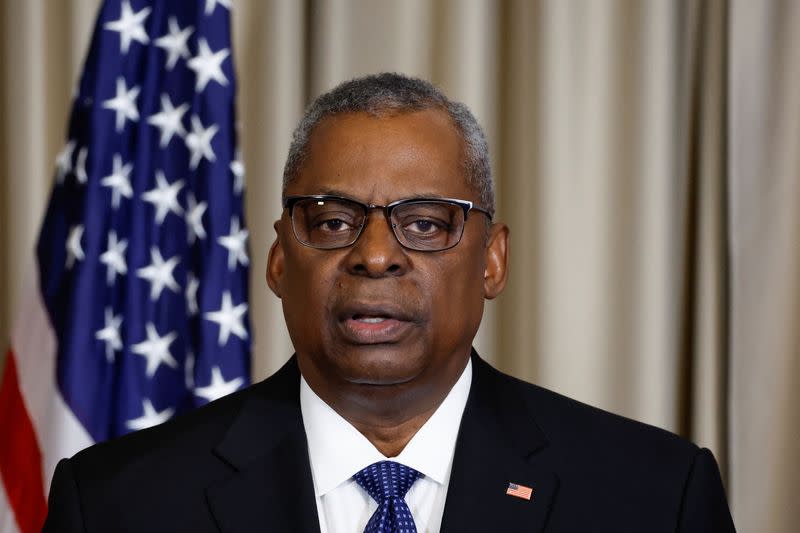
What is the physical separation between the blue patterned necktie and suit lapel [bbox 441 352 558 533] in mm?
77

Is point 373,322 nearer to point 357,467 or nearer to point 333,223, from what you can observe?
point 333,223

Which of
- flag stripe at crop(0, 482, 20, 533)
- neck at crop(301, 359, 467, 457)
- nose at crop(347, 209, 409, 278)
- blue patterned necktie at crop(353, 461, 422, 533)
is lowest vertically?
flag stripe at crop(0, 482, 20, 533)

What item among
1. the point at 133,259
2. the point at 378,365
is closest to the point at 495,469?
the point at 378,365

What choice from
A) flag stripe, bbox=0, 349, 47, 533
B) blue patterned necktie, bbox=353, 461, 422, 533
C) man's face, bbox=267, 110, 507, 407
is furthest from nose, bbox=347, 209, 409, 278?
flag stripe, bbox=0, 349, 47, 533

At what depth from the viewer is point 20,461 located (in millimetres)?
3145

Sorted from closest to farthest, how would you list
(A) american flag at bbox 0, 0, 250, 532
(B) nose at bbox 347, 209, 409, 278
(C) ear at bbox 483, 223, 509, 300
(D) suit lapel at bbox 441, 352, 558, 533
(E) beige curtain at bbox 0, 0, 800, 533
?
(B) nose at bbox 347, 209, 409, 278
(D) suit lapel at bbox 441, 352, 558, 533
(C) ear at bbox 483, 223, 509, 300
(A) american flag at bbox 0, 0, 250, 532
(E) beige curtain at bbox 0, 0, 800, 533

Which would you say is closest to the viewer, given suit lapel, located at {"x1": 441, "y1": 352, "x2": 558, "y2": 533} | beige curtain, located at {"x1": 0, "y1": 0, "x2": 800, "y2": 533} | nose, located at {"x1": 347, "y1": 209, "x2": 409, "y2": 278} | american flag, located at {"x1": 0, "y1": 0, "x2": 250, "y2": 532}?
nose, located at {"x1": 347, "y1": 209, "x2": 409, "y2": 278}

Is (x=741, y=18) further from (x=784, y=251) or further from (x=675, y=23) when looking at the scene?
(x=784, y=251)

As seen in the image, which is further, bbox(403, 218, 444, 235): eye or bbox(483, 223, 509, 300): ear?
bbox(483, 223, 509, 300): ear

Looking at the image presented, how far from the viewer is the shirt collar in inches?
75.9

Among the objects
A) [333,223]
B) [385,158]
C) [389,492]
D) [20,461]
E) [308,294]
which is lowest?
[20,461]

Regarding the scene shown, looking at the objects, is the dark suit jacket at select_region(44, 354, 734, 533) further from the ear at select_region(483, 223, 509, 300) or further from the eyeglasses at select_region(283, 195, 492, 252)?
the eyeglasses at select_region(283, 195, 492, 252)

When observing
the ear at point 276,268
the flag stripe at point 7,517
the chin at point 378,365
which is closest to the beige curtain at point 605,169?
the flag stripe at point 7,517

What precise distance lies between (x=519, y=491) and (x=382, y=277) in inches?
19.2
